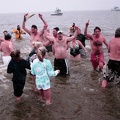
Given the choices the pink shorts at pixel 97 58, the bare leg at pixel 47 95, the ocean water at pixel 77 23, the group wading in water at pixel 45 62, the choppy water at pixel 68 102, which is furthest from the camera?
the ocean water at pixel 77 23

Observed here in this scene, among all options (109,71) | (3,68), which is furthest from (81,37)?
(109,71)

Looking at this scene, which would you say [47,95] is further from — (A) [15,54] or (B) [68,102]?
(A) [15,54]

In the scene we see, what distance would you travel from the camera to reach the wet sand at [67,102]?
5383 millimetres

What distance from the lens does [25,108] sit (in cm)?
575

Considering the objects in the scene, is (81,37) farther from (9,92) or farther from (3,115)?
(3,115)

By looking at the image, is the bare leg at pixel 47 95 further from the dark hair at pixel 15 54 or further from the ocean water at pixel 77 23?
Answer: the ocean water at pixel 77 23

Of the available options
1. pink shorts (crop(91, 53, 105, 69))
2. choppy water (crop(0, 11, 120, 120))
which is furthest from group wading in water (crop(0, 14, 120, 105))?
choppy water (crop(0, 11, 120, 120))

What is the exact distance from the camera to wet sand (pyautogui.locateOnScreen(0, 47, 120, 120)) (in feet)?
17.7

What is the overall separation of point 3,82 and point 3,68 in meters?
2.06

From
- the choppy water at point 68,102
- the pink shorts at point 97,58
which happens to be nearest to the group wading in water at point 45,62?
the pink shorts at point 97,58

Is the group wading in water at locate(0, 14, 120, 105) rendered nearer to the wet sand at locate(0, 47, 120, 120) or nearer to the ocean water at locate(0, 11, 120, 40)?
the wet sand at locate(0, 47, 120, 120)

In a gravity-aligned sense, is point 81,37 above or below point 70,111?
above

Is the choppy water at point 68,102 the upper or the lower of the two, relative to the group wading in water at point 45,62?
lower

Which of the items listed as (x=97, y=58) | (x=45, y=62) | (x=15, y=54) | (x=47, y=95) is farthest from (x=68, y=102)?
(x=97, y=58)
